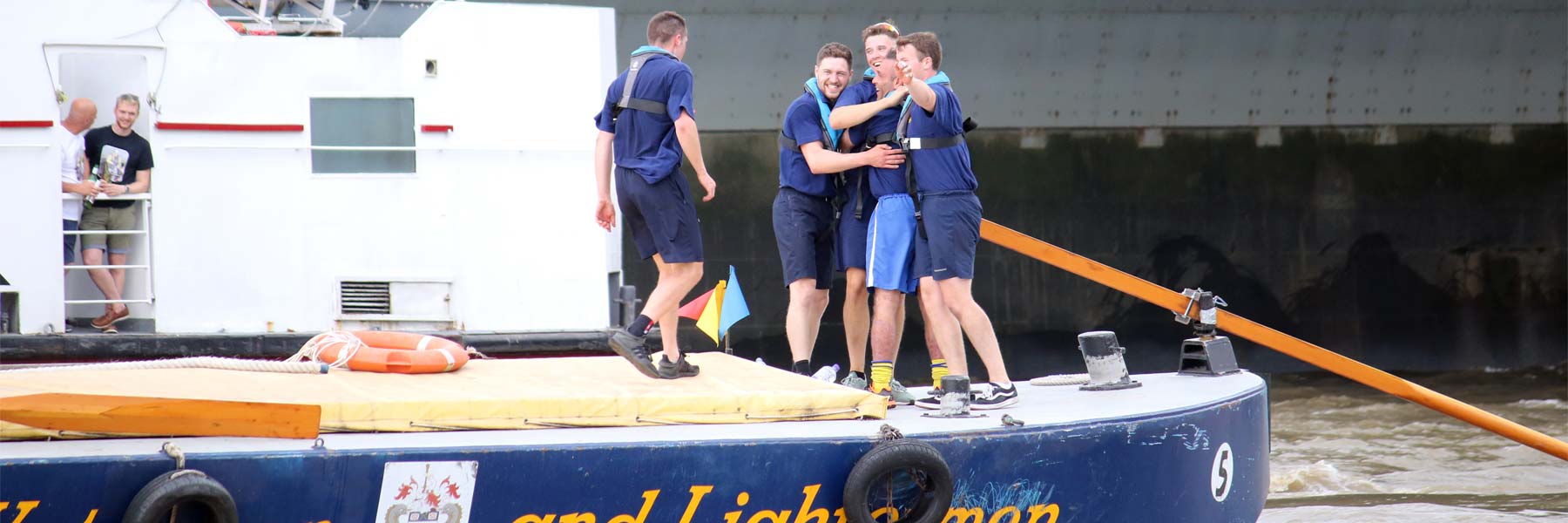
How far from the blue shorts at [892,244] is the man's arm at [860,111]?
0.98ft

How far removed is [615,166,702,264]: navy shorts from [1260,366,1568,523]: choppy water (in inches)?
143

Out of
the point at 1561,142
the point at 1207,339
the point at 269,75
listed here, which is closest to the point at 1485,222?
the point at 1561,142

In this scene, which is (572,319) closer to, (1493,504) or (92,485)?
(92,485)

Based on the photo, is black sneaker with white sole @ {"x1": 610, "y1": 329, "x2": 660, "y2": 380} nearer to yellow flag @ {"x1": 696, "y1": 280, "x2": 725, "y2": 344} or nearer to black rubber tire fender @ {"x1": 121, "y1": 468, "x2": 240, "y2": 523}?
yellow flag @ {"x1": 696, "y1": 280, "x2": 725, "y2": 344}

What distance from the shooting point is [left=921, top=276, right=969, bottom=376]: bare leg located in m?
4.84

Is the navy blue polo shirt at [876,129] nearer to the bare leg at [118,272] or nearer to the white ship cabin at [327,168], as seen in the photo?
the white ship cabin at [327,168]

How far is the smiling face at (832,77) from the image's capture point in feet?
17.3

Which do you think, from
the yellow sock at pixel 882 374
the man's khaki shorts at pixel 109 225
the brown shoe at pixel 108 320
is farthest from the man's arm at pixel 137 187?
the yellow sock at pixel 882 374

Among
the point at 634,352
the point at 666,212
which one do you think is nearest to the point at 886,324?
the point at 666,212

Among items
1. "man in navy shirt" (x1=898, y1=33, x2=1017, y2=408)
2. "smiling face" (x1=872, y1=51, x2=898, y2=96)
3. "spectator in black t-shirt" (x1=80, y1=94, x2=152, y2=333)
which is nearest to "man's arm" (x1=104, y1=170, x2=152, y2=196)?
"spectator in black t-shirt" (x1=80, y1=94, x2=152, y2=333)

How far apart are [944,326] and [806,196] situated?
0.81 meters

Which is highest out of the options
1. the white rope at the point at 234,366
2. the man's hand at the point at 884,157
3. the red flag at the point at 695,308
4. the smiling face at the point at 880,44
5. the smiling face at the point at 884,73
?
the smiling face at the point at 880,44

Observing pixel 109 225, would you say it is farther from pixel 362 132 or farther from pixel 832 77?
pixel 832 77

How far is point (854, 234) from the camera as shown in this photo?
5.30 meters
